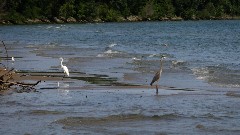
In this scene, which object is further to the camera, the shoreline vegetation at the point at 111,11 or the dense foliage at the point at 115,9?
the dense foliage at the point at 115,9

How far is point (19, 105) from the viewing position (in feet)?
47.2

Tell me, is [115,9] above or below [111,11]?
above

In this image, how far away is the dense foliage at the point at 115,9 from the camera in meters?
132

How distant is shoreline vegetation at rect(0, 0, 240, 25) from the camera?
13175 centimetres

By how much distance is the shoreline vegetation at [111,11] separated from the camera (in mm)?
131750

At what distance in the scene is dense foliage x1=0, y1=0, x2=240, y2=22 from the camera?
5212 inches

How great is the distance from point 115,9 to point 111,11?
4.81 metres

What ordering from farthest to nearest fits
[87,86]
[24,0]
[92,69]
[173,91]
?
[24,0], [92,69], [87,86], [173,91]

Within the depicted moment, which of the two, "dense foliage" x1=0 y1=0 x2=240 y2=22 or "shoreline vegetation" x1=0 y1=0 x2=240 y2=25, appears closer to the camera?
"shoreline vegetation" x1=0 y1=0 x2=240 y2=25

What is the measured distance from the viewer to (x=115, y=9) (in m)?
148

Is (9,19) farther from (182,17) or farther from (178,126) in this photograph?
(178,126)

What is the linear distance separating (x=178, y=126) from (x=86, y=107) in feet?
9.63

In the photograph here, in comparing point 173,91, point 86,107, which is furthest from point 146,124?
point 173,91

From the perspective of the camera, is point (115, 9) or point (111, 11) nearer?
point (111, 11)
